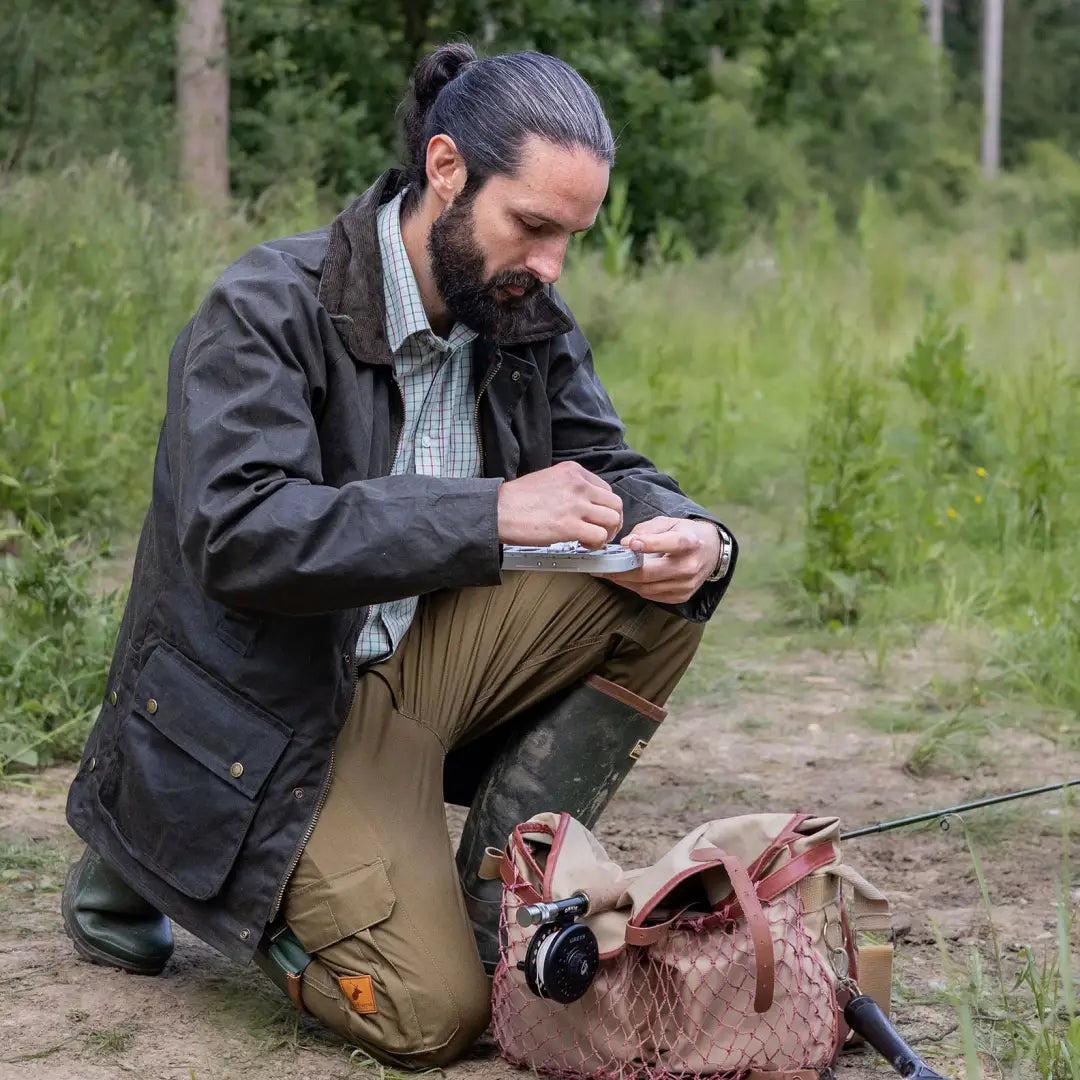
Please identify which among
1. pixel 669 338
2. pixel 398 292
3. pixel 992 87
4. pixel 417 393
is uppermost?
pixel 398 292

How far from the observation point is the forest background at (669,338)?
15.7 ft

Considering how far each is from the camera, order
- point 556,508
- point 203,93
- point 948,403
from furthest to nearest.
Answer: point 203,93, point 948,403, point 556,508

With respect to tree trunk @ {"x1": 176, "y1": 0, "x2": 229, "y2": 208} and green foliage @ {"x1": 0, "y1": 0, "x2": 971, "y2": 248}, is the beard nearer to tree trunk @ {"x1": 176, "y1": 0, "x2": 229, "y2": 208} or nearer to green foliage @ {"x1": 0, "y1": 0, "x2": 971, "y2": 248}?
green foliage @ {"x1": 0, "y1": 0, "x2": 971, "y2": 248}

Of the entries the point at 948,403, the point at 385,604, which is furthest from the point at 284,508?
the point at 948,403

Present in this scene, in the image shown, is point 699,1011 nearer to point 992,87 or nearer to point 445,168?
point 445,168

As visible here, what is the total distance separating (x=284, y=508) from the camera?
2.45 m

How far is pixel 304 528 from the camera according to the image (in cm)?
244

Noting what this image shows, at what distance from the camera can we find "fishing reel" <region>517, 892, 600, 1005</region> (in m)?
2.42

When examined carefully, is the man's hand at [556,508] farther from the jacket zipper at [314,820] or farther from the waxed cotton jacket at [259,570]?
the jacket zipper at [314,820]

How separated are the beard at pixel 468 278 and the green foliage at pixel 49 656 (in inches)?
64.8

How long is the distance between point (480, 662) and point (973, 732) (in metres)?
1.90

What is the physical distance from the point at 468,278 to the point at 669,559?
0.59 meters

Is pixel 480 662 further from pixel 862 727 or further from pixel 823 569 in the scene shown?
pixel 823 569

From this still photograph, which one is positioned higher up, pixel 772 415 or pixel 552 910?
pixel 552 910
